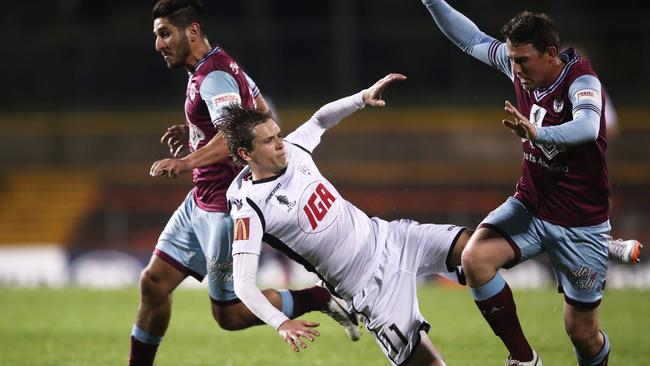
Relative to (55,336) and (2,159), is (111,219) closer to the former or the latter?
(2,159)

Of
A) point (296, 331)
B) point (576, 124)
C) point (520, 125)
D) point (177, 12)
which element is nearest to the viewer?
point (296, 331)

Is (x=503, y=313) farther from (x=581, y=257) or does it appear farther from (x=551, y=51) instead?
(x=551, y=51)

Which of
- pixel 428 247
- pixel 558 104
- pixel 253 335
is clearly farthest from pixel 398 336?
pixel 253 335

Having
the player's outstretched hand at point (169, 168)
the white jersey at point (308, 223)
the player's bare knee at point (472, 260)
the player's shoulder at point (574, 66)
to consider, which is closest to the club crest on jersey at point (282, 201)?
the white jersey at point (308, 223)

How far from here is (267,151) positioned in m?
5.68

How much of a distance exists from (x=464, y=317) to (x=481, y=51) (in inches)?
193

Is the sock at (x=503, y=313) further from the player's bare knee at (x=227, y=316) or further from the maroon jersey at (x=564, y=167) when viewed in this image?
the player's bare knee at (x=227, y=316)

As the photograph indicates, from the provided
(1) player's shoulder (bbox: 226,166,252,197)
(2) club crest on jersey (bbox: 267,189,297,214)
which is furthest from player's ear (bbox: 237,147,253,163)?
(2) club crest on jersey (bbox: 267,189,297,214)

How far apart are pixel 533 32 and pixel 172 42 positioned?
7.76 feet

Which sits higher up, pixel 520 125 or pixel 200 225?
pixel 520 125

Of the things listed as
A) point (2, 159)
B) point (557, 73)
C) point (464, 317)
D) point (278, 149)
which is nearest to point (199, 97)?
point (278, 149)

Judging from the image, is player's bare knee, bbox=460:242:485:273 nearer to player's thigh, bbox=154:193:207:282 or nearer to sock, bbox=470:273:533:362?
sock, bbox=470:273:533:362

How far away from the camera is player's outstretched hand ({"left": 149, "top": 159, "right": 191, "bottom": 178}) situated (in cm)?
580

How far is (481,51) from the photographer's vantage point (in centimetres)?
650
